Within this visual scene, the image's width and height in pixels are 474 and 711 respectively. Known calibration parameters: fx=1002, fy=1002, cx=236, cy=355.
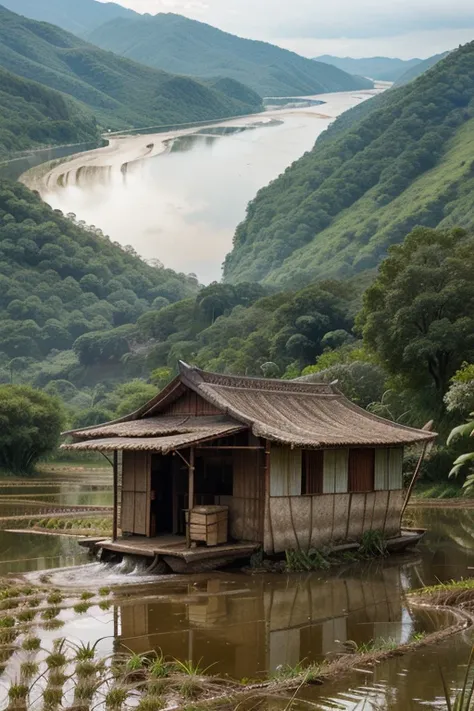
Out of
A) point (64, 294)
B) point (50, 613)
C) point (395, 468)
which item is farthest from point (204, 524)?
point (64, 294)

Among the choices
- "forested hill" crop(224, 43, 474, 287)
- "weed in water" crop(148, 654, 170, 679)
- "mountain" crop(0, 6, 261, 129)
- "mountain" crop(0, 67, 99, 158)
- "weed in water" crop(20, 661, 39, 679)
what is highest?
"mountain" crop(0, 6, 261, 129)

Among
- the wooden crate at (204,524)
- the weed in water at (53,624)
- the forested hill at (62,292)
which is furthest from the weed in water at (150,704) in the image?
the forested hill at (62,292)

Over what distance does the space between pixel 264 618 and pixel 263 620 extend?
0.13m

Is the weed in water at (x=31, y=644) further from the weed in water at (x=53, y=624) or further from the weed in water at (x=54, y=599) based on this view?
the weed in water at (x=54, y=599)

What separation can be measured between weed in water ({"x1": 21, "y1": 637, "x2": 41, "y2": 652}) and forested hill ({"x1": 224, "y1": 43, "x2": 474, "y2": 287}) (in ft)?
254

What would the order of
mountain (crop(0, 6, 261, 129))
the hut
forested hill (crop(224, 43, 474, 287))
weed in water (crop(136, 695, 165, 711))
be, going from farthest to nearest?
mountain (crop(0, 6, 261, 129)) < forested hill (crop(224, 43, 474, 287)) < the hut < weed in water (crop(136, 695, 165, 711))

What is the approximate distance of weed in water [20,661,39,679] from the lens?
10516mm

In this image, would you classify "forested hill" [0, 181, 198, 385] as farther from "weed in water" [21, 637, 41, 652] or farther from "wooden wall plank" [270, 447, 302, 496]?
"weed in water" [21, 637, 41, 652]

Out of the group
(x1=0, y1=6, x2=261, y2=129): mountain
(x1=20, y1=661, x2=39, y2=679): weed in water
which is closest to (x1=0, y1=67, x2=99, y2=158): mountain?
(x1=0, y1=6, x2=261, y2=129): mountain

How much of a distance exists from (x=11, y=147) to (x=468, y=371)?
351 ft

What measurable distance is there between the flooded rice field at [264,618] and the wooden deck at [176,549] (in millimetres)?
320

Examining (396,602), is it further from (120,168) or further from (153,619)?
(120,168)

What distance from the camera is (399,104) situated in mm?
113250

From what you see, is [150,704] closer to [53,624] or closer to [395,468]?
[53,624]
